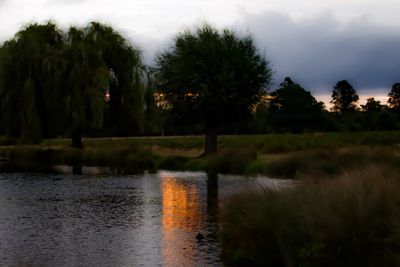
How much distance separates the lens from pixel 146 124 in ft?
147

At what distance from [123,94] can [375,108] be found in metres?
60.2

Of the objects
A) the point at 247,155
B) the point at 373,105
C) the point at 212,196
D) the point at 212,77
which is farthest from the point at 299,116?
the point at 212,196

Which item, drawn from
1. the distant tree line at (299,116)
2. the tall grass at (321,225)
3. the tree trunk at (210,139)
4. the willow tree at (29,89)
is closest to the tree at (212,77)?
the tree trunk at (210,139)

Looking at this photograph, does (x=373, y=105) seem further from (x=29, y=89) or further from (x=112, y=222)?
Answer: (x=112, y=222)

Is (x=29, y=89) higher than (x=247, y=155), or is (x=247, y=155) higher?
(x=29, y=89)

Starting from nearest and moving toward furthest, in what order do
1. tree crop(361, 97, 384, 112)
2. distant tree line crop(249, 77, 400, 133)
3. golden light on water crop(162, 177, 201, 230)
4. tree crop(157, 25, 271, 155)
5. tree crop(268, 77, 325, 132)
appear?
golden light on water crop(162, 177, 201, 230) < tree crop(157, 25, 271, 155) < distant tree line crop(249, 77, 400, 133) < tree crop(268, 77, 325, 132) < tree crop(361, 97, 384, 112)

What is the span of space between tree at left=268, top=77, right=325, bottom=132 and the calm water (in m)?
60.1

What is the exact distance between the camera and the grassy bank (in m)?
26.8

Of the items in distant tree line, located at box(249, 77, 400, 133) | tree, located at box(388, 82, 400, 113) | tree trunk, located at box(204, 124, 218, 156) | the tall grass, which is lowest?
the tall grass

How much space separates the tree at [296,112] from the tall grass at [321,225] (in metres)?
75.4

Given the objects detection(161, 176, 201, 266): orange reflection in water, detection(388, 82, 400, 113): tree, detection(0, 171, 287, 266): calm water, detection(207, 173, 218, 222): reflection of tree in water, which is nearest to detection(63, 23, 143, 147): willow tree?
detection(0, 171, 287, 266): calm water

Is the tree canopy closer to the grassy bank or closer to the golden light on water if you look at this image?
the grassy bank

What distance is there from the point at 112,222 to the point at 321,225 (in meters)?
8.48

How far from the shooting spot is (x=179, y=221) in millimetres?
15992
